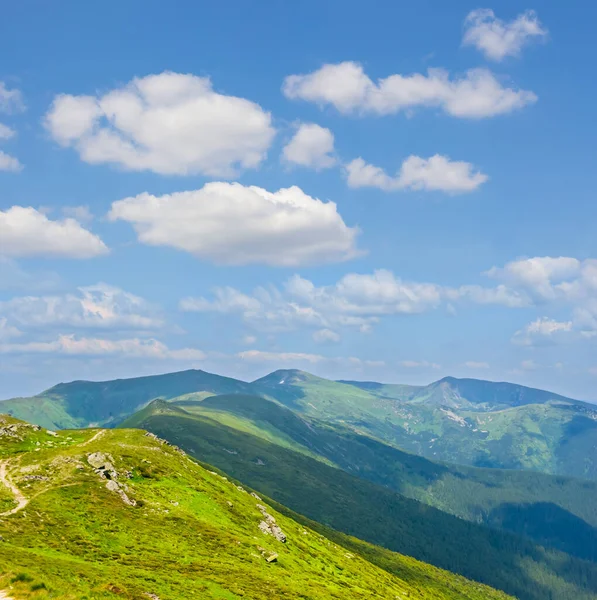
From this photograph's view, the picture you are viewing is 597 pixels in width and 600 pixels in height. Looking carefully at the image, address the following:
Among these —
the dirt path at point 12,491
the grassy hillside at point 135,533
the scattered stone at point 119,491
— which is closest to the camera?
the grassy hillside at point 135,533

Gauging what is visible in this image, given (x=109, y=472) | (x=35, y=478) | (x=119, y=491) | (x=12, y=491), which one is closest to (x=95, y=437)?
(x=109, y=472)

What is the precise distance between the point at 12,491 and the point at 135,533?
25.8 m

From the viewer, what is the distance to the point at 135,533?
89.6 metres

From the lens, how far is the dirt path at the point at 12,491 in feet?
275

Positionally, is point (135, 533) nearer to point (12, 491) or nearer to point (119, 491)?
point (119, 491)

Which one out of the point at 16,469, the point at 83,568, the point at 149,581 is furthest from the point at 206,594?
the point at 16,469

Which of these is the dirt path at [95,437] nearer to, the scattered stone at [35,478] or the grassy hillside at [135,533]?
the grassy hillside at [135,533]

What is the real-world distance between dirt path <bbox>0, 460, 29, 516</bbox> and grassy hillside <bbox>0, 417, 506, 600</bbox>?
0.68ft

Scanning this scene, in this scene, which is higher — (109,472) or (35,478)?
(35,478)

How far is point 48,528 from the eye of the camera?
263 feet

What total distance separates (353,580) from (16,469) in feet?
302

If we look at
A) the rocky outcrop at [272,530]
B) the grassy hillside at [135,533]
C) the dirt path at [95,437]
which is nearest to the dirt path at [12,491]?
the grassy hillside at [135,533]

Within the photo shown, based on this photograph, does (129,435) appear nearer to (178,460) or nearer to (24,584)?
(178,460)

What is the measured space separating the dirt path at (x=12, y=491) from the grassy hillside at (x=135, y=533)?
21 centimetres
